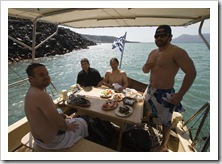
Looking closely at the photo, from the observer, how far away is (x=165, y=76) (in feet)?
6.33

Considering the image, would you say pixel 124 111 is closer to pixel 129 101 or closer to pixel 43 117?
pixel 129 101

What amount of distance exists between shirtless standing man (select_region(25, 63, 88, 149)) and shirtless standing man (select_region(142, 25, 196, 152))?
113cm

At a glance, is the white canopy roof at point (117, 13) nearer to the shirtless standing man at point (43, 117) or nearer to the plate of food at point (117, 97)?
the shirtless standing man at point (43, 117)

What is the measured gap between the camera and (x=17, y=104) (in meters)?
6.81

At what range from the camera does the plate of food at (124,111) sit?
1885mm

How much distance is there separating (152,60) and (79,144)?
1420 mm

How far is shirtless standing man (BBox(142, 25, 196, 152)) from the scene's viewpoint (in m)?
1.72

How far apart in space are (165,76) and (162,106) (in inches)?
16.3

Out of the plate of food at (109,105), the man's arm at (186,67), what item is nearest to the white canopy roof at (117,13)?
the man's arm at (186,67)

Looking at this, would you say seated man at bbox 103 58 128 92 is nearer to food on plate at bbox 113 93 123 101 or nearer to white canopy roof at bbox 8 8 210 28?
food on plate at bbox 113 93 123 101

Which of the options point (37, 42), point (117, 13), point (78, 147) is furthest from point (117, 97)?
point (37, 42)

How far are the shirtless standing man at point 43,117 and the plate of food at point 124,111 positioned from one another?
567 millimetres

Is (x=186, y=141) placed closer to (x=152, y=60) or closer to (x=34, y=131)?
(x=152, y=60)

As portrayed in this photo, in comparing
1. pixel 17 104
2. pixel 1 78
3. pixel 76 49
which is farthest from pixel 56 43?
pixel 1 78
